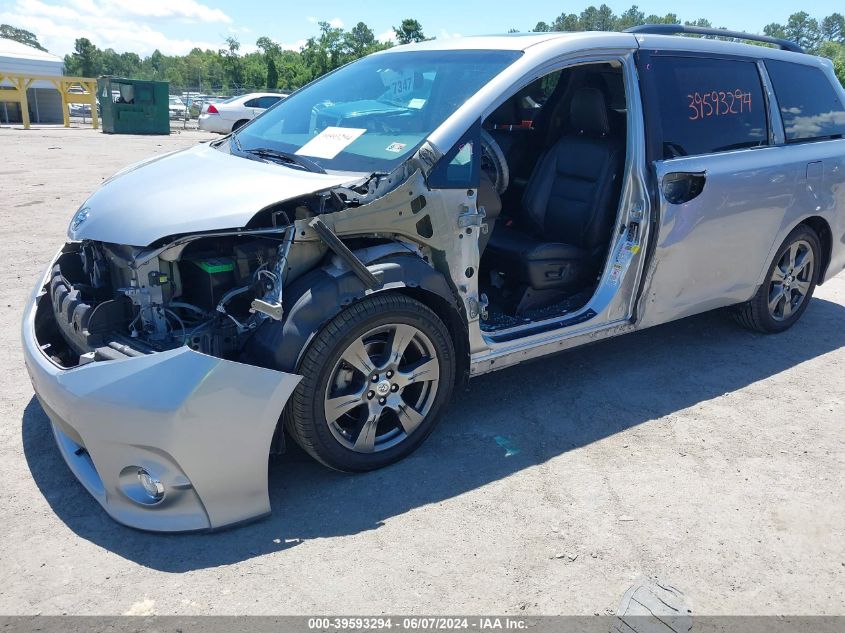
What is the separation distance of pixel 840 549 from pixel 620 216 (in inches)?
77.9

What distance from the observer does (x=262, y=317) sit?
2914 mm

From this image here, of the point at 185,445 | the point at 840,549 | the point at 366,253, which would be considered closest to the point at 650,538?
the point at 840,549

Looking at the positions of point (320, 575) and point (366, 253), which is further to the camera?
point (366, 253)

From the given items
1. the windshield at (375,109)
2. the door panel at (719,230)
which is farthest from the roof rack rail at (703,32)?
the windshield at (375,109)

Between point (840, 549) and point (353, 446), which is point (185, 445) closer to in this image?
point (353, 446)

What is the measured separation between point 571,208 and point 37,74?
37735 millimetres

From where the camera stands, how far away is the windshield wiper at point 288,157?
10.9 ft

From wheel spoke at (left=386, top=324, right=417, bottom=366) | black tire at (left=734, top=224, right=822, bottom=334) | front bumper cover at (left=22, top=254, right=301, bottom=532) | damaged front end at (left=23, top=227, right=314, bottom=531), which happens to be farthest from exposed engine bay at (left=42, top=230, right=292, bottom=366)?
black tire at (left=734, top=224, right=822, bottom=334)

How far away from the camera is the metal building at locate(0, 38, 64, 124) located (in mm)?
33281

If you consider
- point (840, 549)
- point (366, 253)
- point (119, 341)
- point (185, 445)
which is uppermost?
point (366, 253)

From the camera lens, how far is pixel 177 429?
2.57m

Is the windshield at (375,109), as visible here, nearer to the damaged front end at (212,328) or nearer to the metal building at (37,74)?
the damaged front end at (212,328)

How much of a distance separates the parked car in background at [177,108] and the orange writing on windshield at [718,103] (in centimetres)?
3263

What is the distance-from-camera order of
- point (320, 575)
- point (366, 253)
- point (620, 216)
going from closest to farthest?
point (320, 575) < point (366, 253) < point (620, 216)
